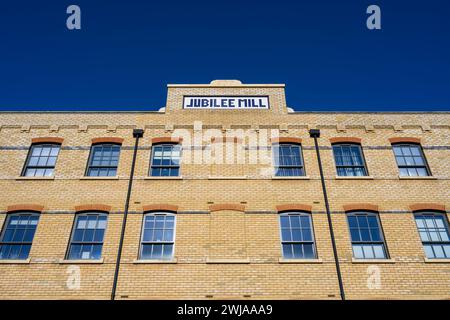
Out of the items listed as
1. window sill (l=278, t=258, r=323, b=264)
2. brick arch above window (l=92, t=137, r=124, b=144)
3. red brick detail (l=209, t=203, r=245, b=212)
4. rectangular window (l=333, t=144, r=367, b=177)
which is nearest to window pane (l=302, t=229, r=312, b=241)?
window sill (l=278, t=258, r=323, b=264)

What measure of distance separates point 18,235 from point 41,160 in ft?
9.93

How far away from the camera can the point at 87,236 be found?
11391 millimetres

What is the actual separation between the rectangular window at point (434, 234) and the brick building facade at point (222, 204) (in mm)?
39

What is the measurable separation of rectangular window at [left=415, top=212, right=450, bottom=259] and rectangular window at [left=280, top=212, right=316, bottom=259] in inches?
142

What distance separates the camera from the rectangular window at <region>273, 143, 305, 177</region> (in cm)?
1297

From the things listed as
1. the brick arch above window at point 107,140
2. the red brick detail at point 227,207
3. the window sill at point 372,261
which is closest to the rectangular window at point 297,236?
the window sill at point 372,261

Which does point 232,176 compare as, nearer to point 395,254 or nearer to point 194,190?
point 194,190

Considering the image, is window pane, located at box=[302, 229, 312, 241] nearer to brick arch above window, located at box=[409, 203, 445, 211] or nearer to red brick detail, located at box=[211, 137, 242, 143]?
brick arch above window, located at box=[409, 203, 445, 211]

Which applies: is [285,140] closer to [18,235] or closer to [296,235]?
[296,235]

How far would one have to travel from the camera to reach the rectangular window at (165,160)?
42.7 feet

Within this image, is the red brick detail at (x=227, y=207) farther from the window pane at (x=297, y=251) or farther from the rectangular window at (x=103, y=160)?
the rectangular window at (x=103, y=160)

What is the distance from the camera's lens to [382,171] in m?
12.8

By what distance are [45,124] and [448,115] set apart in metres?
16.2
